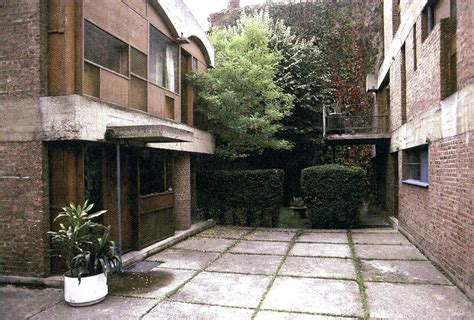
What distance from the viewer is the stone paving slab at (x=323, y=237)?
952cm

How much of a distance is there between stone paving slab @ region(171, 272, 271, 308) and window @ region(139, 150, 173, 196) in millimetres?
2826

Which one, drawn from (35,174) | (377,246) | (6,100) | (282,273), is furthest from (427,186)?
(6,100)

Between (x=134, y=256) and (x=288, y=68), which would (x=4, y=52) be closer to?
(x=134, y=256)

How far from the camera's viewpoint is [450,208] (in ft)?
20.4

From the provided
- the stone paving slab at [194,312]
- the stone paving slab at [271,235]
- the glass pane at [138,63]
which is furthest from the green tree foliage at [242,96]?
the stone paving slab at [194,312]

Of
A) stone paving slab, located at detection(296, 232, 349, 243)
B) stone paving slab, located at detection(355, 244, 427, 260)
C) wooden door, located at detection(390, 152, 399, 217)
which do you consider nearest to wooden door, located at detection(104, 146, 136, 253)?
stone paving slab, located at detection(296, 232, 349, 243)

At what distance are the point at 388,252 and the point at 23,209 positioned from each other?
7320 mm

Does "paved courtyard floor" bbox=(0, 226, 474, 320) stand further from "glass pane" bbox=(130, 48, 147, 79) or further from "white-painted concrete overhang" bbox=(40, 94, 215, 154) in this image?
"glass pane" bbox=(130, 48, 147, 79)

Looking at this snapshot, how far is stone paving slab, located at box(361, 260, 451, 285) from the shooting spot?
6137mm

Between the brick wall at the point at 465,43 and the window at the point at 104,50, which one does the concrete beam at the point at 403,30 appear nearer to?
the brick wall at the point at 465,43

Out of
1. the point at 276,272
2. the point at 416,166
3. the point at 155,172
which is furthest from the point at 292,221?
the point at 276,272

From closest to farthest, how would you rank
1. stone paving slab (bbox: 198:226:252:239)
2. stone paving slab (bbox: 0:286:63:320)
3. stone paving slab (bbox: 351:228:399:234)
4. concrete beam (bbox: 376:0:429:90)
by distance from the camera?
stone paving slab (bbox: 0:286:63:320)
concrete beam (bbox: 376:0:429:90)
stone paving slab (bbox: 198:226:252:239)
stone paving slab (bbox: 351:228:399:234)

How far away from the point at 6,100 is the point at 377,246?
830 cm

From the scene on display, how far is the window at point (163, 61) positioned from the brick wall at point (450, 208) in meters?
6.43
